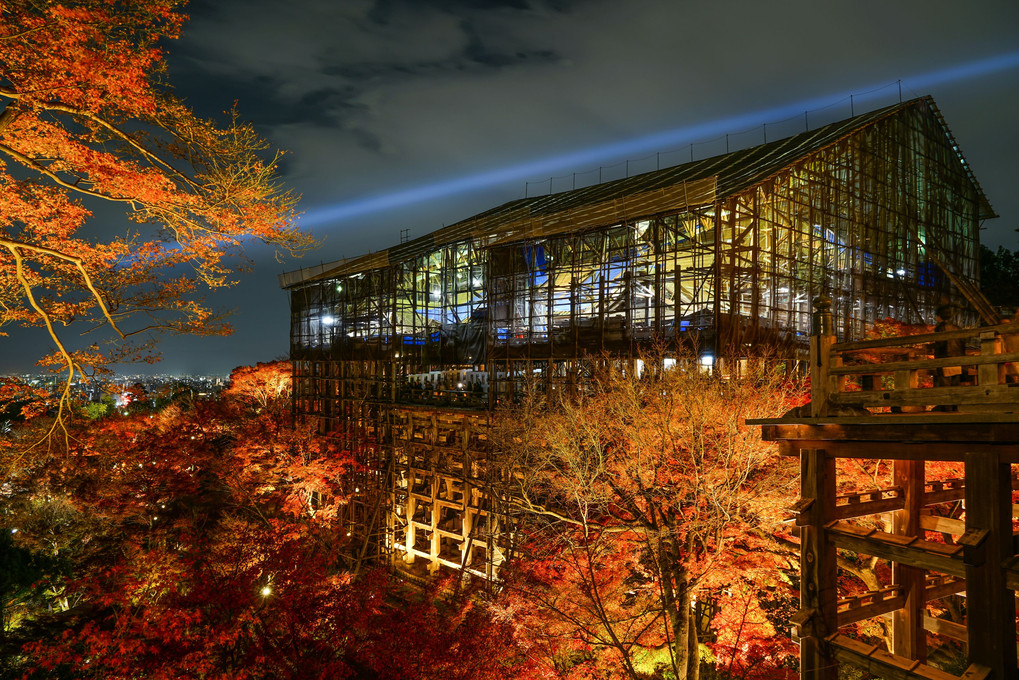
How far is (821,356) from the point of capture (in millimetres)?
5855

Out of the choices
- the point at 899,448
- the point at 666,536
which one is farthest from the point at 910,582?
the point at 666,536

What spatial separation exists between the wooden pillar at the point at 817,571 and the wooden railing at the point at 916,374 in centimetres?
58

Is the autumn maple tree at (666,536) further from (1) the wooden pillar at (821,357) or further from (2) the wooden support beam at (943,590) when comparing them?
(1) the wooden pillar at (821,357)

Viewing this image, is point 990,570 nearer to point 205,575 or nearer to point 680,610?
point 680,610

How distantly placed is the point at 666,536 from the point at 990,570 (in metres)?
8.47

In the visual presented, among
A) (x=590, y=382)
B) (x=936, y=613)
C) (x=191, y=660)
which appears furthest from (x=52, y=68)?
(x=936, y=613)

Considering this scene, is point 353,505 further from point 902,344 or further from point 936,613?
point 902,344

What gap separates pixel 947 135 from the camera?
27.8 metres

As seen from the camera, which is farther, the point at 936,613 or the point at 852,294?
the point at 852,294

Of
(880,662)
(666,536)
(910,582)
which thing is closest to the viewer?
(880,662)

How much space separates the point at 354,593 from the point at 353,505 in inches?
506

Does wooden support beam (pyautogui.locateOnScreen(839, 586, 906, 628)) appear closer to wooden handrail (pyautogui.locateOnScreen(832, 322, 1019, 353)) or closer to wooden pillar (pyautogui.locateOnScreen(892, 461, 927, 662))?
wooden pillar (pyautogui.locateOnScreen(892, 461, 927, 662))

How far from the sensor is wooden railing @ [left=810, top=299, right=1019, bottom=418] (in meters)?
4.68

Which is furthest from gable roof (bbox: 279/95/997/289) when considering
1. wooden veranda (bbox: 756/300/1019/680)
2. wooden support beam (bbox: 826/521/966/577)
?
wooden support beam (bbox: 826/521/966/577)
